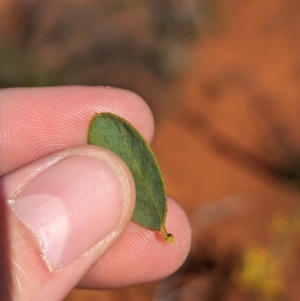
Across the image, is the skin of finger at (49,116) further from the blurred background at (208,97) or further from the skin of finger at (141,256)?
the blurred background at (208,97)

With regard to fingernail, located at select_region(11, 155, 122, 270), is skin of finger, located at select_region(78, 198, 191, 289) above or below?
below

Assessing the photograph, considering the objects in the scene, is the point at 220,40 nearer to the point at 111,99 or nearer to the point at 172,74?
the point at 172,74

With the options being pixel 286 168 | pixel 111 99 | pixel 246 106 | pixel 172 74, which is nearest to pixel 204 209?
pixel 286 168

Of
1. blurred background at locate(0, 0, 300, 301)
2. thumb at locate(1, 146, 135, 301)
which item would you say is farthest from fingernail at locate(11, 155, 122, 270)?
blurred background at locate(0, 0, 300, 301)

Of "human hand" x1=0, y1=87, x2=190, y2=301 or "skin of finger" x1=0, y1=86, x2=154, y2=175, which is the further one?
"skin of finger" x1=0, y1=86, x2=154, y2=175

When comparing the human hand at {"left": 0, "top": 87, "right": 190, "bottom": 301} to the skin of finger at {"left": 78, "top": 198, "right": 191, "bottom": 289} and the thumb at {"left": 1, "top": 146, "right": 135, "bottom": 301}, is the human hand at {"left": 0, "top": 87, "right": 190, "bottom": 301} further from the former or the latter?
the skin of finger at {"left": 78, "top": 198, "right": 191, "bottom": 289}

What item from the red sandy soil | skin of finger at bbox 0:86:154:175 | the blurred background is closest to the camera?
skin of finger at bbox 0:86:154:175

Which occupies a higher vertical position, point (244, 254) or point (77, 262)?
point (77, 262)

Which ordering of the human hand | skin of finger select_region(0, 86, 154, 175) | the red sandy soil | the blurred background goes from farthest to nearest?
1. the red sandy soil
2. the blurred background
3. skin of finger select_region(0, 86, 154, 175)
4. the human hand
